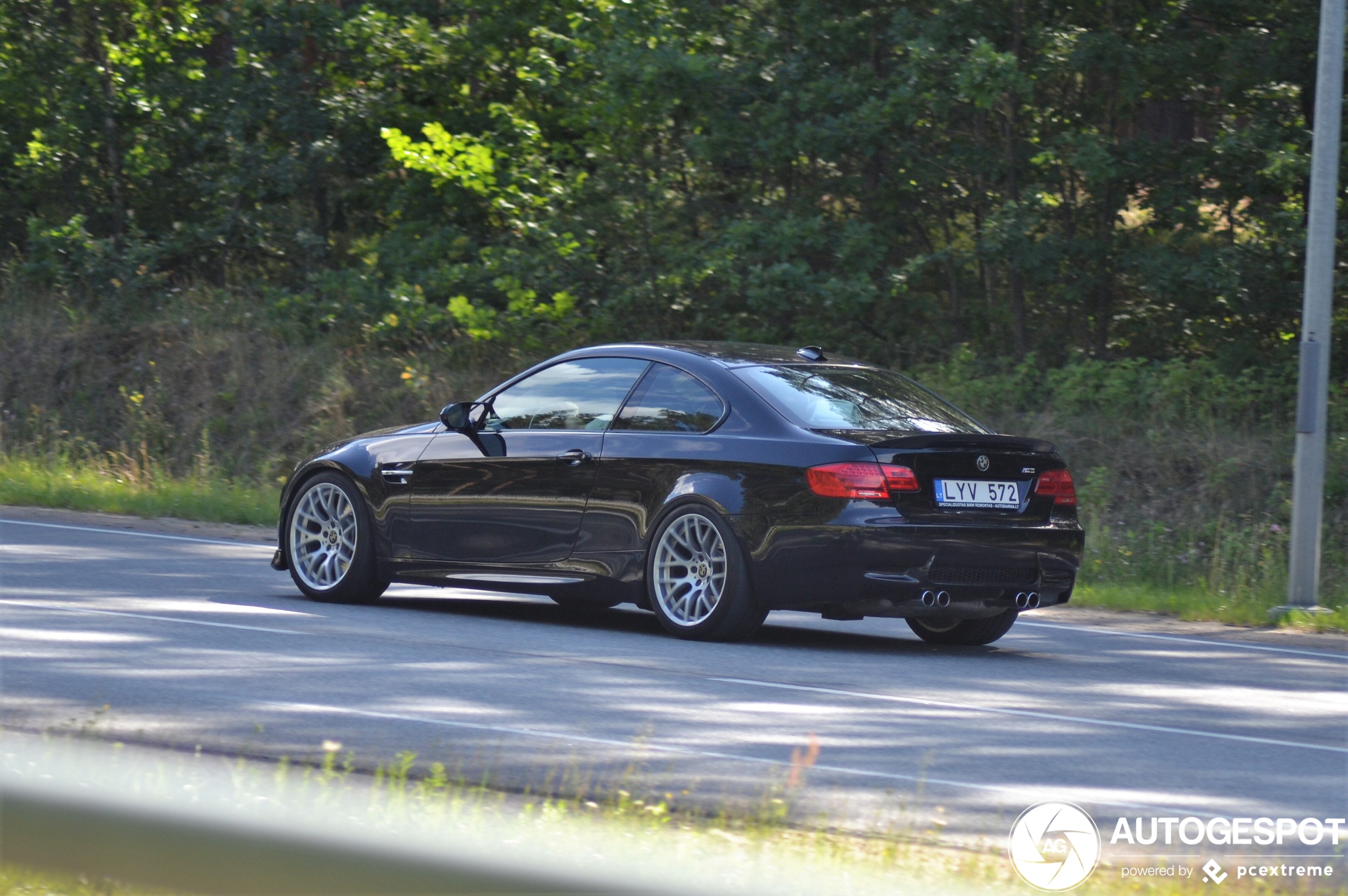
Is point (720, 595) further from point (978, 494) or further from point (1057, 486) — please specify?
point (1057, 486)

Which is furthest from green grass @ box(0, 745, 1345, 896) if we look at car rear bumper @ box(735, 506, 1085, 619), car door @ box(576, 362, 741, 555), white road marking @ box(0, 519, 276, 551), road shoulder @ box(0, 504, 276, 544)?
road shoulder @ box(0, 504, 276, 544)

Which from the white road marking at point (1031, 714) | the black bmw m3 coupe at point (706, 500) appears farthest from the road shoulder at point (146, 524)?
the white road marking at point (1031, 714)

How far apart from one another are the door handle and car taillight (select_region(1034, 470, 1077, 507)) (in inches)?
96.1

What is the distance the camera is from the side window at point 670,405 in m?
9.41

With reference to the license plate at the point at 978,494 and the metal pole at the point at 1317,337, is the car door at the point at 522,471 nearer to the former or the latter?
the license plate at the point at 978,494

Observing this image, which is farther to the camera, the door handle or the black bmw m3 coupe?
the door handle

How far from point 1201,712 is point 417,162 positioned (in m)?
15.2

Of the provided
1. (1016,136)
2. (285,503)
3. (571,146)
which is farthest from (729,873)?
(571,146)

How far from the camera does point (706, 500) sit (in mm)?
9094

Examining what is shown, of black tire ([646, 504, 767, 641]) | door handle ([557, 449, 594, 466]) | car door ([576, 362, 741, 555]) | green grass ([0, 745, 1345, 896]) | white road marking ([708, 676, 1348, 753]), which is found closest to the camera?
green grass ([0, 745, 1345, 896])

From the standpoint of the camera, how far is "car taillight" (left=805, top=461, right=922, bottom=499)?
8.67m

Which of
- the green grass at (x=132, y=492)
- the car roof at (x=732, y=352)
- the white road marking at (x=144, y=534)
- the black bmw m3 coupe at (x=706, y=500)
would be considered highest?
the car roof at (x=732, y=352)

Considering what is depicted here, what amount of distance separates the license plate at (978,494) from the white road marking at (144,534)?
7.07 metres

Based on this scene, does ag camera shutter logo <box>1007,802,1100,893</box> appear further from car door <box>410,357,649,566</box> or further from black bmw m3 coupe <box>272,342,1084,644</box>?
car door <box>410,357,649,566</box>
